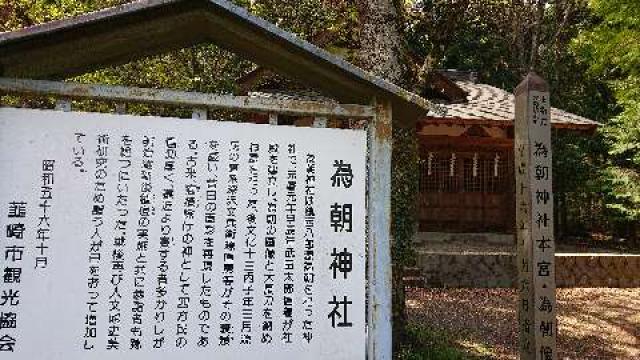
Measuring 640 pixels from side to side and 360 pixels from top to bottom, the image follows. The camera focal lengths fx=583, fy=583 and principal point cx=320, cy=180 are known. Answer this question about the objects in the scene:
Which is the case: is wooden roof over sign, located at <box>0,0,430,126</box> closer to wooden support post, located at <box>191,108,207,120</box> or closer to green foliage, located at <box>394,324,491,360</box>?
wooden support post, located at <box>191,108,207,120</box>

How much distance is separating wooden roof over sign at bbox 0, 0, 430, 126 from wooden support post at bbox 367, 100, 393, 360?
0.24m

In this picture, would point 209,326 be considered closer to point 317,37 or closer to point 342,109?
point 342,109

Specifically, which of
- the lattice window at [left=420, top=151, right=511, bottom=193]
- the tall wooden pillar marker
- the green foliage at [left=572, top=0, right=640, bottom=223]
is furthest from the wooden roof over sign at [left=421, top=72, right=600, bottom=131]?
the tall wooden pillar marker

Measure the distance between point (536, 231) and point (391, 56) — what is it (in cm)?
283

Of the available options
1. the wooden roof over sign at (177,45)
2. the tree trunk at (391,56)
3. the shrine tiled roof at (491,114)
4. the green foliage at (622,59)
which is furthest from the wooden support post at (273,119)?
the green foliage at (622,59)

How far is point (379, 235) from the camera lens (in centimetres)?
368

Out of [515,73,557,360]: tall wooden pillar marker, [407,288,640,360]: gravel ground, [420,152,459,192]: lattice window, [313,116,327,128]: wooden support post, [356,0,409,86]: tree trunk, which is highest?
[356,0,409,86]: tree trunk

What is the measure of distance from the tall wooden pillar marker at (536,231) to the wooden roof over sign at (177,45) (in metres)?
1.12

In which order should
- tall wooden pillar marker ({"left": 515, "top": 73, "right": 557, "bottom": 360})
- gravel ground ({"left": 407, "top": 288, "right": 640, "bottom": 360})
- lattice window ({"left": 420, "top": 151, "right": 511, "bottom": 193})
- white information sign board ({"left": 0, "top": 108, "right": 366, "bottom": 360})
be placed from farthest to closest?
lattice window ({"left": 420, "top": 151, "right": 511, "bottom": 193}), gravel ground ({"left": 407, "top": 288, "right": 640, "bottom": 360}), tall wooden pillar marker ({"left": 515, "top": 73, "right": 557, "bottom": 360}), white information sign board ({"left": 0, "top": 108, "right": 366, "bottom": 360})

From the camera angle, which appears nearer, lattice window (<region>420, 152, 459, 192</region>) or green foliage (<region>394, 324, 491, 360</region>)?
green foliage (<region>394, 324, 491, 360</region>)

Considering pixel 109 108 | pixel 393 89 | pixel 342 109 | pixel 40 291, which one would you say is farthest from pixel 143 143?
pixel 109 108

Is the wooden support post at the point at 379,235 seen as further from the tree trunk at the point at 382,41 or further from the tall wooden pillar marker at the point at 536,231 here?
the tree trunk at the point at 382,41

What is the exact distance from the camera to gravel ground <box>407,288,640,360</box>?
7555 millimetres

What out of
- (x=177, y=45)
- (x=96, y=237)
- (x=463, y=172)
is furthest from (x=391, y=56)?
(x=463, y=172)
